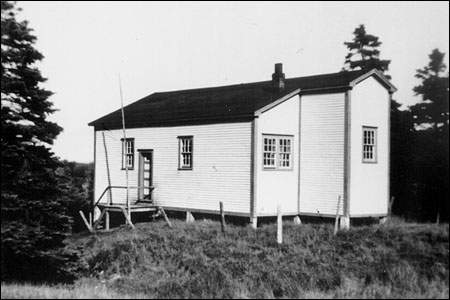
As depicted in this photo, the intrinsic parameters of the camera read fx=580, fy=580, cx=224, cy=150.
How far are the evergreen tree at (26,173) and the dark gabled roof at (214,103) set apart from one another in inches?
346

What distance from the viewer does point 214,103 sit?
27875 mm

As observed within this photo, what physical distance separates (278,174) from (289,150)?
1254mm

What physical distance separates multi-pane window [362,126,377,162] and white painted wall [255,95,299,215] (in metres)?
2.91

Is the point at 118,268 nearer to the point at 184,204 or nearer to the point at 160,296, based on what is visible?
the point at 160,296

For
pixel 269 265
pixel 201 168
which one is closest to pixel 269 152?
pixel 201 168

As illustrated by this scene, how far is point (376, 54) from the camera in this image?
4581 centimetres

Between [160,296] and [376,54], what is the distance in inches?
1332

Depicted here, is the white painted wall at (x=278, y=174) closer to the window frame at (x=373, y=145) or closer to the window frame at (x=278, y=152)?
the window frame at (x=278, y=152)

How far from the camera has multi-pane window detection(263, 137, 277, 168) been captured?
24.4 metres

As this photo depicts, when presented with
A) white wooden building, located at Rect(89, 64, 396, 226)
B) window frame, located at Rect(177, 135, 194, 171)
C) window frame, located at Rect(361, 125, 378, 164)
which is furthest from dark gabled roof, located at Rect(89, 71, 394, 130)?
window frame, located at Rect(361, 125, 378, 164)

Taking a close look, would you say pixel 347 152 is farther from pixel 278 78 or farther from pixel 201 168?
pixel 201 168

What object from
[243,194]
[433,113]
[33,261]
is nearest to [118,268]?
[33,261]

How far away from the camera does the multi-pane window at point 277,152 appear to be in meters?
24.4

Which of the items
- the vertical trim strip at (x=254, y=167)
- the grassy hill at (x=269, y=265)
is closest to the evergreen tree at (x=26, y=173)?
the grassy hill at (x=269, y=265)
